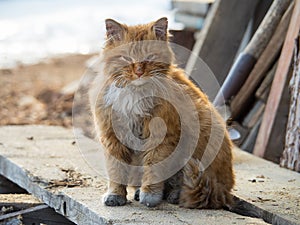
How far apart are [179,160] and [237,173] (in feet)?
2.69

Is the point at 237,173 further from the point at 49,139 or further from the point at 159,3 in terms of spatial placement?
the point at 159,3

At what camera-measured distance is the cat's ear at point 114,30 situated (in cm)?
339

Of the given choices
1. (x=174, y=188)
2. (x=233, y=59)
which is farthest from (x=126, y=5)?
(x=174, y=188)

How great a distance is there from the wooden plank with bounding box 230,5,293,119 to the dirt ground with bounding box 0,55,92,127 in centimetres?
172

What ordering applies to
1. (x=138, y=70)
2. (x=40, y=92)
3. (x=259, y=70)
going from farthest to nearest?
(x=40, y=92) → (x=259, y=70) → (x=138, y=70)

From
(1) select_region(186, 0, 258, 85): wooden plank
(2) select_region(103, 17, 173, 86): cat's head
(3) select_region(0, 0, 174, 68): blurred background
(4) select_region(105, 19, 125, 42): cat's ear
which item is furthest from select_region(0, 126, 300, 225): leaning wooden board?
(3) select_region(0, 0, 174, 68): blurred background

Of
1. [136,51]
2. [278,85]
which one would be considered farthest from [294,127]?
[136,51]

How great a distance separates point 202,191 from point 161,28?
→ 32.5 inches

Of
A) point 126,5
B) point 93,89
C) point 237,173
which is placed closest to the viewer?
point 93,89

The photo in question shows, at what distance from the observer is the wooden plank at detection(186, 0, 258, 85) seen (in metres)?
5.46

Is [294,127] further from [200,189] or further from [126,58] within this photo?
[126,58]

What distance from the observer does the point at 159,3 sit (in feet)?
43.5

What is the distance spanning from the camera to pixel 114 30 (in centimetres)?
341

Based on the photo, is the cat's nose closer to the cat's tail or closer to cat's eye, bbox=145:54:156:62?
cat's eye, bbox=145:54:156:62
